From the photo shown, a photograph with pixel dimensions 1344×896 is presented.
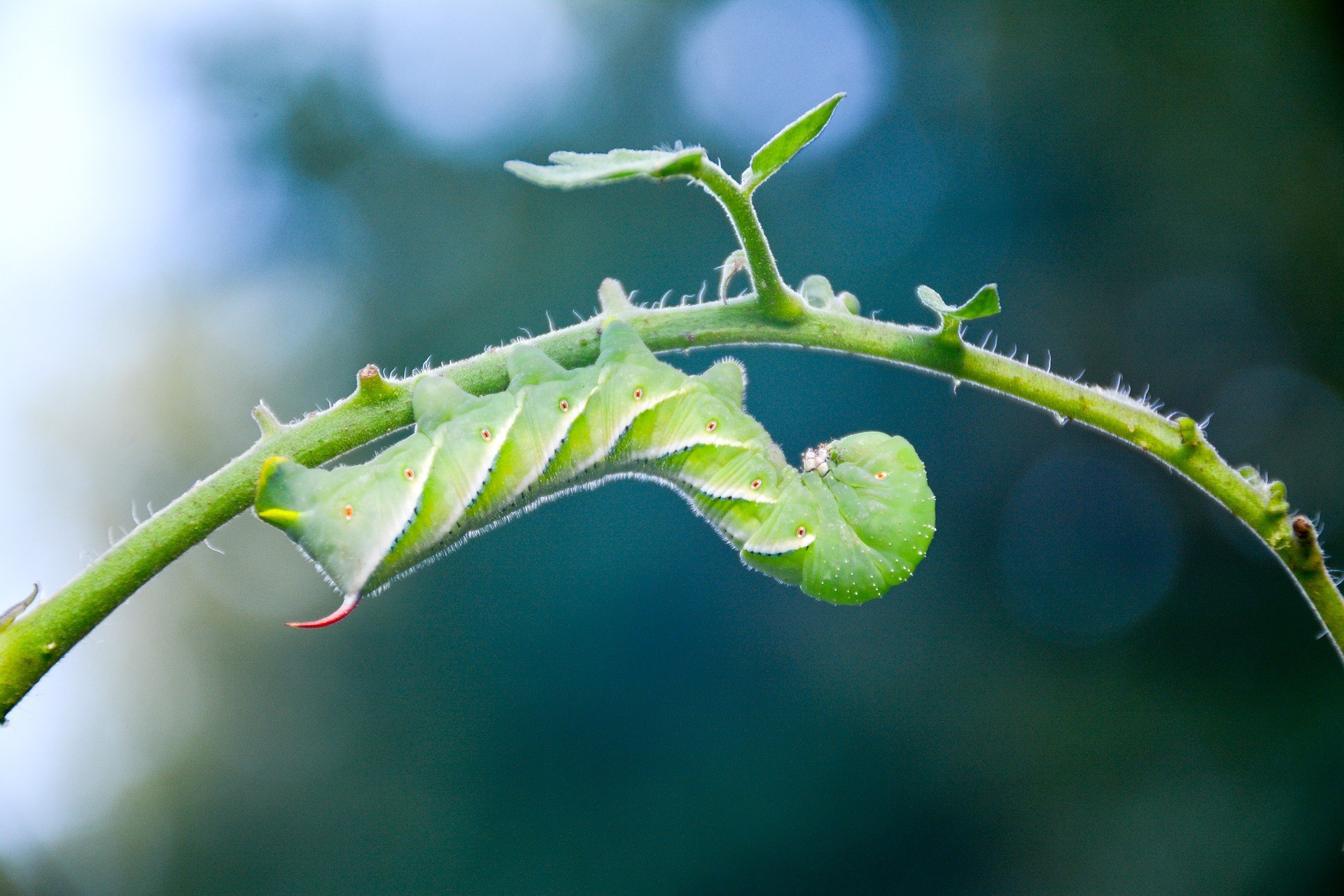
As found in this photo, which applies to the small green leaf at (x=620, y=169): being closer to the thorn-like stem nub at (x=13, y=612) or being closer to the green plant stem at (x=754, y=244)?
the green plant stem at (x=754, y=244)

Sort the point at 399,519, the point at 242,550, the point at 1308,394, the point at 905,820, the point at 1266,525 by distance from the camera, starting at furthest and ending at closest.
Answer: the point at 242,550 → the point at 905,820 → the point at 1308,394 → the point at 399,519 → the point at 1266,525

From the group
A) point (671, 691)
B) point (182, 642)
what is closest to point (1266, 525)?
point (671, 691)

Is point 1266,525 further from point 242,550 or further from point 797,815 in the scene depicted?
point 242,550

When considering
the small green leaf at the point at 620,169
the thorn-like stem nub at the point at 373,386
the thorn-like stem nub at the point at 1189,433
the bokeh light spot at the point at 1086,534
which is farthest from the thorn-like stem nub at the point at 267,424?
the bokeh light spot at the point at 1086,534

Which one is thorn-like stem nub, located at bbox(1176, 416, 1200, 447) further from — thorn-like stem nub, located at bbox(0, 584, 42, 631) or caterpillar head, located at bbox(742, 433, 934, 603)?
thorn-like stem nub, located at bbox(0, 584, 42, 631)

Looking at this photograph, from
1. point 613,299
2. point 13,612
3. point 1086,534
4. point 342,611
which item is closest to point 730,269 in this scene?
point 613,299

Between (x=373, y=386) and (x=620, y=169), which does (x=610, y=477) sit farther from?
(x=620, y=169)
